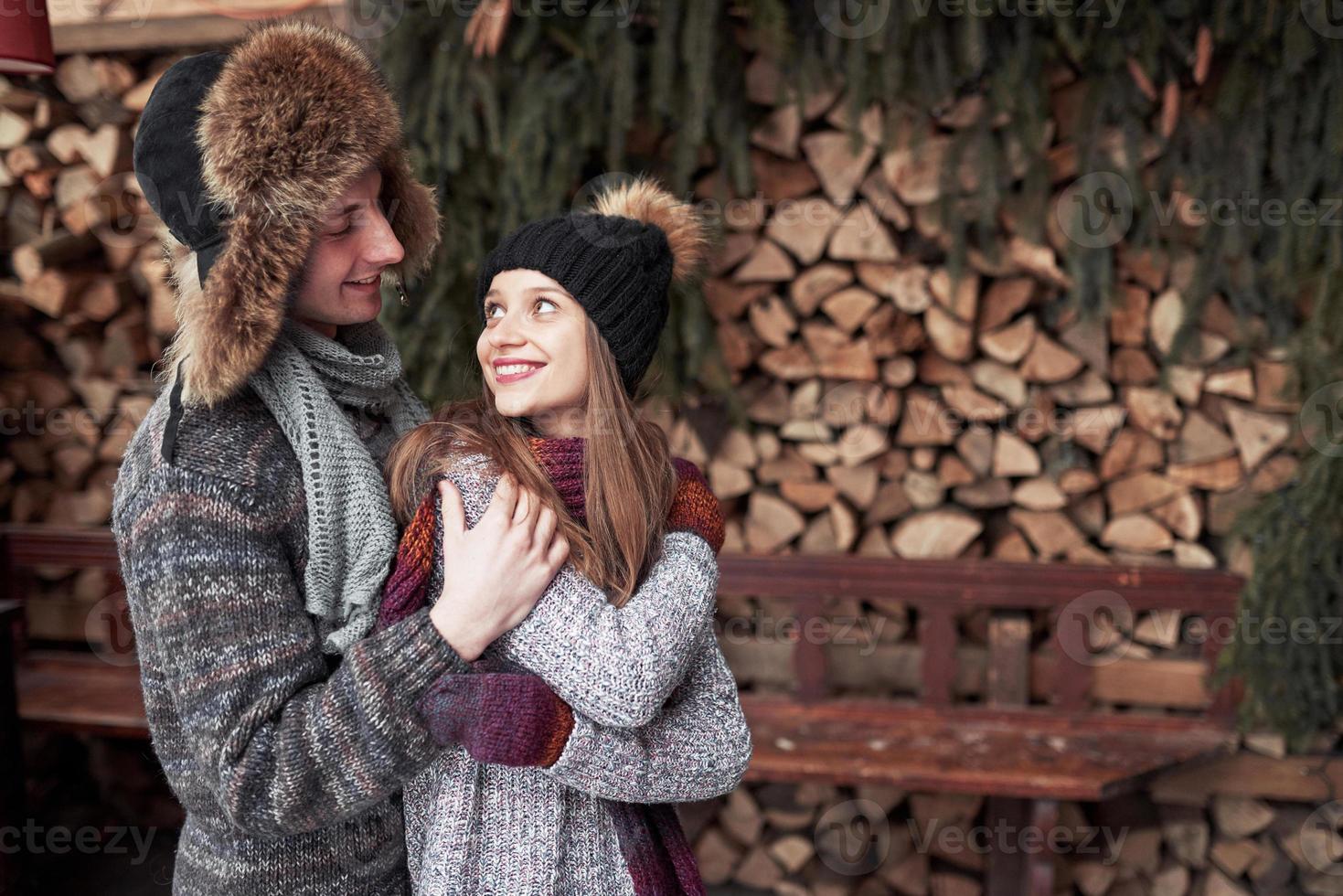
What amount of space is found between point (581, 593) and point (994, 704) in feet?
6.57

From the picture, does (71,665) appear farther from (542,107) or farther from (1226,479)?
(1226,479)

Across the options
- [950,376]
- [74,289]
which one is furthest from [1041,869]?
[74,289]

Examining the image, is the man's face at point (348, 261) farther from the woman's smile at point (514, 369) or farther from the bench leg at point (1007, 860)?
the bench leg at point (1007, 860)

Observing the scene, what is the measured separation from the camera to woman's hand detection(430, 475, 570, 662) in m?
1.27

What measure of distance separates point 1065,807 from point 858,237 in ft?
5.72

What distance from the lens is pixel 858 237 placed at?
9.57 ft

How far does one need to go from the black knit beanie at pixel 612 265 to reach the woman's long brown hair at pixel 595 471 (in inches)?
1.5

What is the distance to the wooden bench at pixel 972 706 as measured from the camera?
270cm

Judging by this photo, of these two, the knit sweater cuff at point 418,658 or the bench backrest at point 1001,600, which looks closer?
the knit sweater cuff at point 418,658

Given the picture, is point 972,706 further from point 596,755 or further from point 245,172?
point 245,172

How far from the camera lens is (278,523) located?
127 cm

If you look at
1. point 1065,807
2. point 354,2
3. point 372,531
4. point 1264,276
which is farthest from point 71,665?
point 1264,276

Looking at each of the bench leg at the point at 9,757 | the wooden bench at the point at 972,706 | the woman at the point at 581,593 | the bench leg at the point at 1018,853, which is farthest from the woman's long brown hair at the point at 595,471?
the bench leg at the point at 9,757

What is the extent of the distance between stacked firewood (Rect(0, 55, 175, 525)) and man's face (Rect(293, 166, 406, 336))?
2.05 metres
